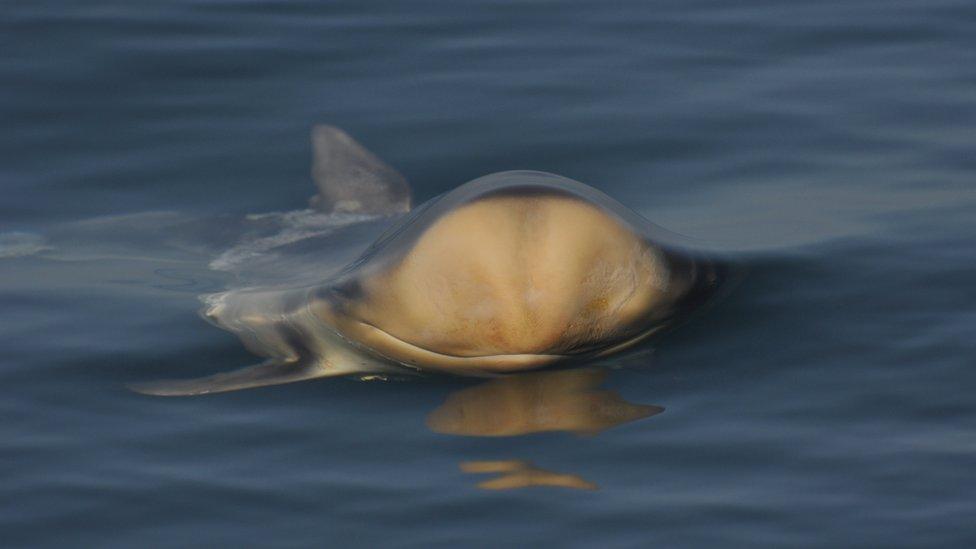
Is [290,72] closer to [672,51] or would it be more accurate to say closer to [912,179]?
[672,51]

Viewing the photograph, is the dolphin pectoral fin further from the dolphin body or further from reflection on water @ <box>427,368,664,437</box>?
reflection on water @ <box>427,368,664,437</box>

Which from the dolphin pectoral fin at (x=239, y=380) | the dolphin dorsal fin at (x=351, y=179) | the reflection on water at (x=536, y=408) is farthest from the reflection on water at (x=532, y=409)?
the dolphin dorsal fin at (x=351, y=179)

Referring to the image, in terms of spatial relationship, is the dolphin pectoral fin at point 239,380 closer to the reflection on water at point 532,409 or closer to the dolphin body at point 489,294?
the dolphin body at point 489,294

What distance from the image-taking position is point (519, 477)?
4484mm

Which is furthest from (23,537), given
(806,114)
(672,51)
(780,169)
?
(672,51)

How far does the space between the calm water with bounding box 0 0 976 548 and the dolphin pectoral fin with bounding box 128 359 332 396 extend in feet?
0.21

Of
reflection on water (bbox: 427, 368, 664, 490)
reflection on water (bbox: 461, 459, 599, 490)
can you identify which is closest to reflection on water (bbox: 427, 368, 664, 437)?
reflection on water (bbox: 427, 368, 664, 490)

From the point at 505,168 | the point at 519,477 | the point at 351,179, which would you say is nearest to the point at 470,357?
the point at 519,477

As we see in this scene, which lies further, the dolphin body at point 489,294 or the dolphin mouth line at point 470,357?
the dolphin mouth line at point 470,357

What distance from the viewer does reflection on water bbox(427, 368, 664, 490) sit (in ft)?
15.7

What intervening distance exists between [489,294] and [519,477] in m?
0.59

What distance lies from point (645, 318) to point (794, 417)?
615 millimetres

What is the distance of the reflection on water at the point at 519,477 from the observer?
4441 mm

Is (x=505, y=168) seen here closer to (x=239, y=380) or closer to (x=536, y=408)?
(x=239, y=380)
